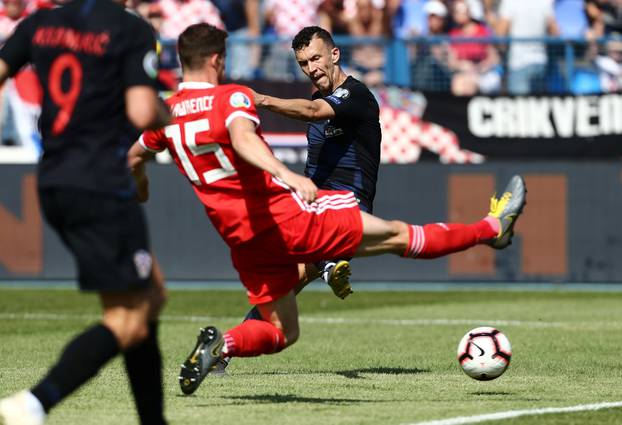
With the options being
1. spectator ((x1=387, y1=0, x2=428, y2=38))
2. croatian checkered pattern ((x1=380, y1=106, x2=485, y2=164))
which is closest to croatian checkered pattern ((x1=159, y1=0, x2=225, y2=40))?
spectator ((x1=387, y1=0, x2=428, y2=38))

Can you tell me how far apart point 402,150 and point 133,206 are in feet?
44.9

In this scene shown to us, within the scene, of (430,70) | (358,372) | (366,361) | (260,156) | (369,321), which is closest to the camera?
(260,156)

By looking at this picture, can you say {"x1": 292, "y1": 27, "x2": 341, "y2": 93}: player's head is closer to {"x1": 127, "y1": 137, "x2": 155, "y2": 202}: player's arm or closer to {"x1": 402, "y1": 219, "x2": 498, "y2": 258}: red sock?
{"x1": 402, "y1": 219, "x2": 498, "y2": 258}: red sock

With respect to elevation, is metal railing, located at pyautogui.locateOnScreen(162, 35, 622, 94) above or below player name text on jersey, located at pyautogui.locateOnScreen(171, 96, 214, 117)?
below

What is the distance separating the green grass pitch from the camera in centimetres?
746

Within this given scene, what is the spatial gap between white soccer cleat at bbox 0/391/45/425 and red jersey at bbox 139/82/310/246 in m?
2.14

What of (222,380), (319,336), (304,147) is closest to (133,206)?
(222,380)

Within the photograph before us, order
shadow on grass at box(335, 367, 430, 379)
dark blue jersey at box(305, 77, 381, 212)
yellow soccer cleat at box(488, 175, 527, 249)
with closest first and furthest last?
yellow soccer cleat at box(488, 175, 527, 249) → shadow on grass at box(335, 367, 430, 379) → dark blue jersey at box(305, 77, 381, 212)

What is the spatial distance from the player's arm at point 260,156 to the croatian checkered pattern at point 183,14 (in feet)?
41.1

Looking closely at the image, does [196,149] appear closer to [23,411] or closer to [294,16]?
[23,411]

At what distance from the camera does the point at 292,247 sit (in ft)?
25.0

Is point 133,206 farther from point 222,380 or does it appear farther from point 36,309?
point 36,309

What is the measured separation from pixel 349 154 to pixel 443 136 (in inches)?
377

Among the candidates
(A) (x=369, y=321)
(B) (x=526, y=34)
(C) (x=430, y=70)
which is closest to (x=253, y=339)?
(A) (x=369, y=321)
